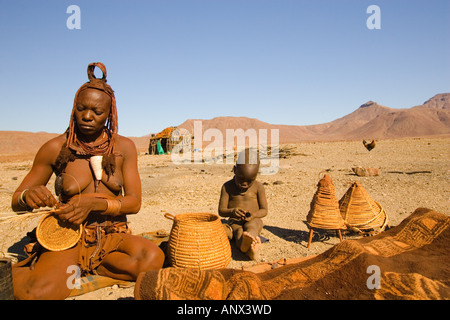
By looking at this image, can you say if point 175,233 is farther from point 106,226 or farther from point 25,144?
point 25,144

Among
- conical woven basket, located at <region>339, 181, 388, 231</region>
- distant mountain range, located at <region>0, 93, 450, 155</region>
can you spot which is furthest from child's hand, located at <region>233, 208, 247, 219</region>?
distant mountain range, located at <region>0, 93, 450, 155</region>

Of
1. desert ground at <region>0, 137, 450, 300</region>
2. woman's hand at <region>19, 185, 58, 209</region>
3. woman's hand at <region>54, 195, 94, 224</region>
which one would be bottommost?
desert ground at <region>0, 137, 450, 300</region>

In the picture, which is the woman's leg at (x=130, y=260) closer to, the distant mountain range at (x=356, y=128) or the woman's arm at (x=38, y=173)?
the woman's arm at (x=38, y=173)

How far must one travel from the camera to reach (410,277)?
2.78 metres

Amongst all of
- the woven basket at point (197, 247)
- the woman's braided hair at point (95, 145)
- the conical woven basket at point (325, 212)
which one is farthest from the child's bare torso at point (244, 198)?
the woman's braided hair at point (95, 145)

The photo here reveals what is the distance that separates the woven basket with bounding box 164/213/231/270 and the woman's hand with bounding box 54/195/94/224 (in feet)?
3.25

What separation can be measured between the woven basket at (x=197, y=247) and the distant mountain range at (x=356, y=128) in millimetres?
43546

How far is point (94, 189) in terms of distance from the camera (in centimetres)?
342

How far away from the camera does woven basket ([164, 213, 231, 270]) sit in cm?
347

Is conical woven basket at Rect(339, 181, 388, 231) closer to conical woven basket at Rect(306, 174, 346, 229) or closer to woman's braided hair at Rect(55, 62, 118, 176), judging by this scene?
conical woven basket at Rect(306, 174, 346, 229)

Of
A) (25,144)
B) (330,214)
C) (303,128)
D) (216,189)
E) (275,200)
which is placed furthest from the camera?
(303,128)

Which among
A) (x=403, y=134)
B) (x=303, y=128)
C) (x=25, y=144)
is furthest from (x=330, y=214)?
(x=303, y=128)

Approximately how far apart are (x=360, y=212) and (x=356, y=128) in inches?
4630
